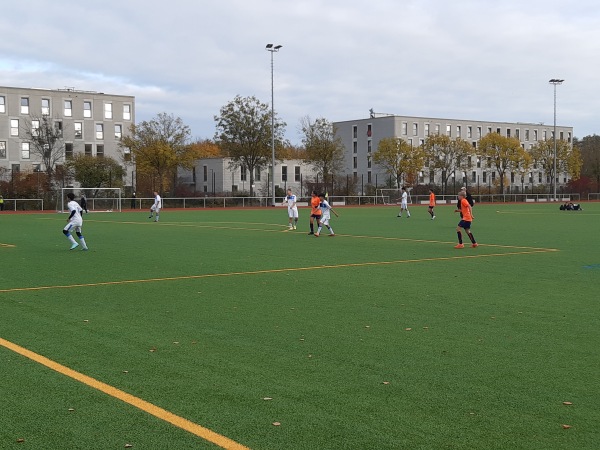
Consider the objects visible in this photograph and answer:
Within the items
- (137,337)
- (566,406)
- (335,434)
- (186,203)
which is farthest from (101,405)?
(186,203)

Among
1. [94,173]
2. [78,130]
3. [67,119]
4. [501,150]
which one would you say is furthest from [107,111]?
[501,150]

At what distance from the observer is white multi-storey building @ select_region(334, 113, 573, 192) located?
353 feet

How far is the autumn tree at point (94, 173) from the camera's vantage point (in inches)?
2511

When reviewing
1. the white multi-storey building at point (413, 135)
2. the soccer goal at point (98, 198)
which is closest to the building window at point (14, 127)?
the soccer goal at point (98, 198)

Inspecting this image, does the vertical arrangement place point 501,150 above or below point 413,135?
below

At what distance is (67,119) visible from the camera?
276ft

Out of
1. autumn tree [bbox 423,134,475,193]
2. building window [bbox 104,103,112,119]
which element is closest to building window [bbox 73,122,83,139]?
building window [bbox 104,103,112,119]

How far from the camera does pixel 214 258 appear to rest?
1775 cm

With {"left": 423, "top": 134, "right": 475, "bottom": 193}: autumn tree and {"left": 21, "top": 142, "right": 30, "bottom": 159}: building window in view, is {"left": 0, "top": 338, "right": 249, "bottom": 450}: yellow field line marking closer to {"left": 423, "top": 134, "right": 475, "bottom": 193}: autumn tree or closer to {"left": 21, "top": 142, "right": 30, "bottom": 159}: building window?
{"left": 21, "top": 142, "right": 30, "bottom": 159}: building window

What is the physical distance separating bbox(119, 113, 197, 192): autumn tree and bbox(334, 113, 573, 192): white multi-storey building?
3822 centimetres

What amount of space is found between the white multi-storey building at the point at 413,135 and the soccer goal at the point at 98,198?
50195 mm

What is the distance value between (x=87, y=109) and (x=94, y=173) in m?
24.6

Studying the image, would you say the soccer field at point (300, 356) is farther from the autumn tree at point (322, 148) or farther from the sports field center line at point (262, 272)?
the autumn tree at point (322, 148)

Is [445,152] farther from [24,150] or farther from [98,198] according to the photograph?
[24,150]
